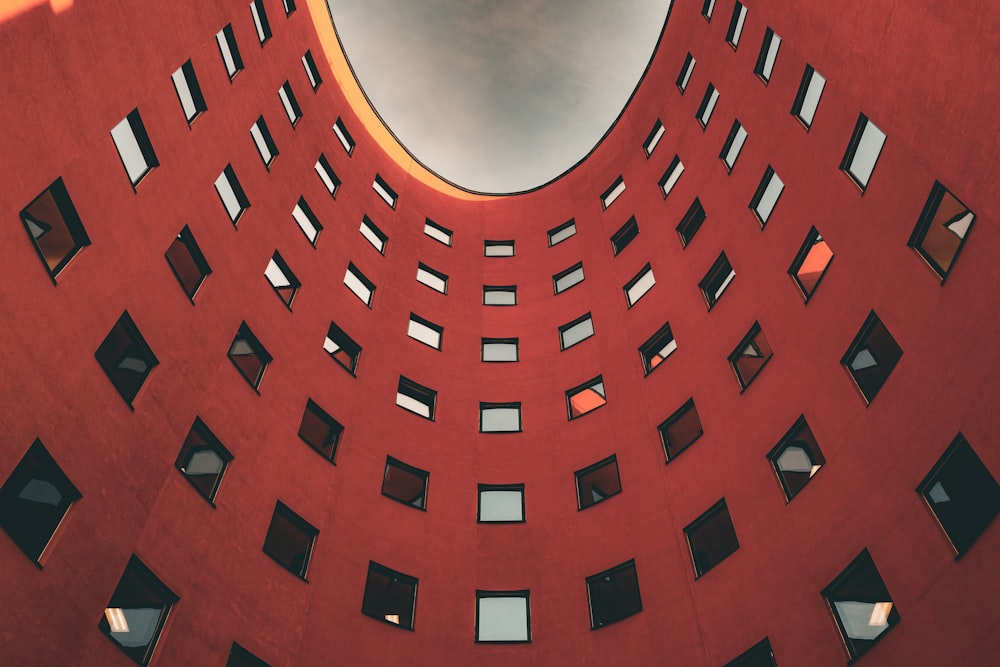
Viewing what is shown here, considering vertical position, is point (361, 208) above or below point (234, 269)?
above

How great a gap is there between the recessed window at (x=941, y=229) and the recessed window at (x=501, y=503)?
48.1 feet

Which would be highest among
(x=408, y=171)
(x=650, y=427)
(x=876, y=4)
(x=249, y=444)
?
(x=408, y=171)

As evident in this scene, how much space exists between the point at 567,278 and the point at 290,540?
18.4m

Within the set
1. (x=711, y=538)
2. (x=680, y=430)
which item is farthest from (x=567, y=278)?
(x=711, y=538)

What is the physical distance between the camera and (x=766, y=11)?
23.6 m

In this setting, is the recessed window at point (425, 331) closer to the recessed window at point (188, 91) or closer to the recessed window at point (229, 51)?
the recessed window at point (229, 51)

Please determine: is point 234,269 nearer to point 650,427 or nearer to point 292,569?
point 292,569

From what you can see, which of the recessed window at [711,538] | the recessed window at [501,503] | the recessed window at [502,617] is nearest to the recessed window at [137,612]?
the recessed window at [502,617]

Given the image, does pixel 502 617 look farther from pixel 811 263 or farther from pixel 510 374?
pixel 811 263

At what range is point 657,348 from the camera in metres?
25.7

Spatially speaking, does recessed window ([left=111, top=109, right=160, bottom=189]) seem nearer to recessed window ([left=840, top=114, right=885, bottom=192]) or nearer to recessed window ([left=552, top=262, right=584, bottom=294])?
recessed window ([left=840, top=114, right=885, bottom=192])

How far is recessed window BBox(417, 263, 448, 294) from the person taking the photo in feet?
107

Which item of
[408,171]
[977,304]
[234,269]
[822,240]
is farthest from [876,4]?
[408,171]

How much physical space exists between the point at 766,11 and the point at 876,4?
28.0 ft
